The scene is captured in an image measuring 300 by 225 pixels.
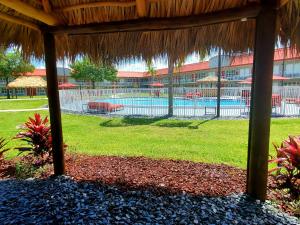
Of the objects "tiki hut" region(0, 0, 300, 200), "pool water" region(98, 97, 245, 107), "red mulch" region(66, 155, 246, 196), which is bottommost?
"red mulch" region(66, 155, 246, 196)

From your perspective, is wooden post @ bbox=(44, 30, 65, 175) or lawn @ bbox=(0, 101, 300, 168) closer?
wooden post @ bbox=(44, 30, 65, 175)

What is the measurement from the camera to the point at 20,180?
3463 mm

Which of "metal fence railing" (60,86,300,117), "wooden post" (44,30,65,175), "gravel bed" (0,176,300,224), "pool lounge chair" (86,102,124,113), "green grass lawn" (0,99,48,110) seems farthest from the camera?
"green grass lawn" (0,99,48,110)

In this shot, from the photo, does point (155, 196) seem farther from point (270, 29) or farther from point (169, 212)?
point (270, 29)

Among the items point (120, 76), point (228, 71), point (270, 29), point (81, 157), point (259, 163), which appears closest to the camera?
point (270, 29)

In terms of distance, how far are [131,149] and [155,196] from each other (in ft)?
9.96

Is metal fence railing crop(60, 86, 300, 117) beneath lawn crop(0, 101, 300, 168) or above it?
above

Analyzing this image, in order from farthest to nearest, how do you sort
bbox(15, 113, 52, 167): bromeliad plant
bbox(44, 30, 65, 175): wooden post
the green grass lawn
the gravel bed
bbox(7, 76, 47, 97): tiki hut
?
bbox(7, 76, 47, 97): tiki hut → the green grass lawn → bbox(15, 113, 52, 167): bromeliad plant → bbox(44, 30, 65, 175): wooden post → the gravel bed

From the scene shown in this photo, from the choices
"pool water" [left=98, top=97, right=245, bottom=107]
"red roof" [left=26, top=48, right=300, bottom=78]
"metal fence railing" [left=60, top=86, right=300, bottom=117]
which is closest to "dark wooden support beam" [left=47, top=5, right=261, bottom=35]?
"red roof" [left=26, top=48, right=300, bottom=78]

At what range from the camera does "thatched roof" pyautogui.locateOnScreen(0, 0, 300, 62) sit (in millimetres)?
2762

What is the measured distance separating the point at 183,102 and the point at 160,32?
1003 centimetres

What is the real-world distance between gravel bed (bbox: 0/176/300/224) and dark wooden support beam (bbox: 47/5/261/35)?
2017 mm

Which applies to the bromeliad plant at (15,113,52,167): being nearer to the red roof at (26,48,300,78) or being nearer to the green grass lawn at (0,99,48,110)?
the red roof at (26,48,300,78)

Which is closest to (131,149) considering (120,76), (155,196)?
(155,196)
